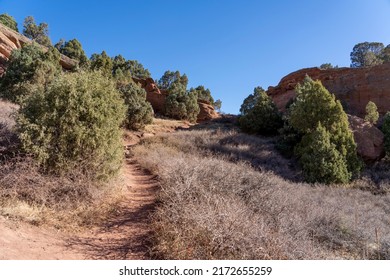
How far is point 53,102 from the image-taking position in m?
6.63

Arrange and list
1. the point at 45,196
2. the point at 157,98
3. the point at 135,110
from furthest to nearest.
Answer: the point at 157,98 → the point at 135,110 → the point at 45,196

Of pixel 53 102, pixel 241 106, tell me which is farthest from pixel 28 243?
pixel 241 106

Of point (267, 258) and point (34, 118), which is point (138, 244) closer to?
point (267, 258)

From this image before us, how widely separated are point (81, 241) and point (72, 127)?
3.14m

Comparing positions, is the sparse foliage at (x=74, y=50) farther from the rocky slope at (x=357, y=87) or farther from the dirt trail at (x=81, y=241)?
the dirt trail at (x=81, y=241)

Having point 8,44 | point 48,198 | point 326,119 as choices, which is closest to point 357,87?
point 326,119

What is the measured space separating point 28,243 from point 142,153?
1120cm

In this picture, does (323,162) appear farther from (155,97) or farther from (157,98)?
(155,97)

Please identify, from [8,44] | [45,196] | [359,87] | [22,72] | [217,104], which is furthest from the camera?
[217,104]

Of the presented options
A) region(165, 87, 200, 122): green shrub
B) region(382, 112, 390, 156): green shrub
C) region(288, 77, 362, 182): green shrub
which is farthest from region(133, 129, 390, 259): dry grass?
region(165, 87, 200, 122): green shrub

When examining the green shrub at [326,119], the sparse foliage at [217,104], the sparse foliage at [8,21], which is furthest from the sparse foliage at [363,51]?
the sparse foliage at [8,21]

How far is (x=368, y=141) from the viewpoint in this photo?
56.7ft

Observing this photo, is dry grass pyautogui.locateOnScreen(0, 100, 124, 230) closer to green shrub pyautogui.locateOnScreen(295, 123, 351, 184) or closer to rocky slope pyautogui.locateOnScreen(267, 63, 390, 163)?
green shrub pyautogui.locateOnScreen(295, 123, 351, 184)

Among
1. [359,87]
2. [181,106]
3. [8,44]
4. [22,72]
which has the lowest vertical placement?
[181,106]
